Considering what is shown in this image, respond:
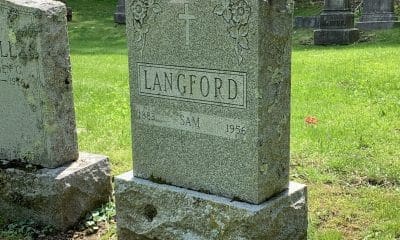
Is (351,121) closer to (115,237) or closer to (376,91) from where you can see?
(376,91)

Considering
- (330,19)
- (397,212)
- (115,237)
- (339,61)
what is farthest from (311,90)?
(330,19)

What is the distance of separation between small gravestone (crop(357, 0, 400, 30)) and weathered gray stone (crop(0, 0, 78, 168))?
1214 cm

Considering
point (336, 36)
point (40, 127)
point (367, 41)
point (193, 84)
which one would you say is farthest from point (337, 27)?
point (193, 84)

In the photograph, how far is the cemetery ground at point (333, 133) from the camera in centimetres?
427

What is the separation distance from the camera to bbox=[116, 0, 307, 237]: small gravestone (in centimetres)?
328

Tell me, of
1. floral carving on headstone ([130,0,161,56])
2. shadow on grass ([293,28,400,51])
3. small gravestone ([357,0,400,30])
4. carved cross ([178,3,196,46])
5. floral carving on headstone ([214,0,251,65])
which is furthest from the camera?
small gravestone ([357,0,400,30])

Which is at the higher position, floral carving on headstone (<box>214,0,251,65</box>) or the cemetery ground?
floral carving on headstone (<box>214,0,251,65</box>)

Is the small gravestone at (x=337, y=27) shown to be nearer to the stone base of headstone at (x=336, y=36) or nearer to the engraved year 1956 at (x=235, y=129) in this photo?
the stone base of headstone at (x=336, y=36)

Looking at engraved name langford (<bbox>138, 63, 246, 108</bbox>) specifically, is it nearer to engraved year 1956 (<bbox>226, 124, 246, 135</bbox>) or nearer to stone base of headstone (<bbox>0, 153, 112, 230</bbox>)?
engraved year 1956 (<bbox>226, 124, 246, 135</bbox>)

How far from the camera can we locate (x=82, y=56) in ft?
43.5

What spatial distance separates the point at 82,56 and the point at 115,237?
9561mm

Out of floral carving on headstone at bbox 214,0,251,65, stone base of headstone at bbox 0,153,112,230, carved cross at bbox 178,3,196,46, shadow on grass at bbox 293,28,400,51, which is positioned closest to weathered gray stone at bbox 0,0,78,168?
stone base of headstone at bbox 0,153,112,230

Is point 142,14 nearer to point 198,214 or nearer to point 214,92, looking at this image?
point 214,92

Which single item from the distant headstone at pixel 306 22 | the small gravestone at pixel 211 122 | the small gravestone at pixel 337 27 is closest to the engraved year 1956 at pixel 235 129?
the small gravestone at pixel 211 122
